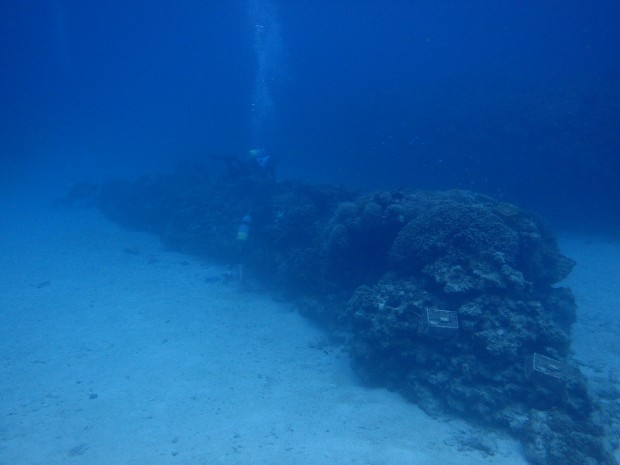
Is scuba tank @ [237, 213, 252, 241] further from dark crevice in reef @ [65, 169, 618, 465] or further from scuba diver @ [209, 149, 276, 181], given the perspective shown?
scuba diver @ [209, 149, 276, 181]

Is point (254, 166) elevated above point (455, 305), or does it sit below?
above

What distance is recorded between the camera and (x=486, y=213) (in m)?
8.98

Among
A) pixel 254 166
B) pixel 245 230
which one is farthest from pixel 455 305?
pixel 254 166

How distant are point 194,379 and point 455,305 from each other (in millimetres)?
6563

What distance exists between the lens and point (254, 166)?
21750 millimetres

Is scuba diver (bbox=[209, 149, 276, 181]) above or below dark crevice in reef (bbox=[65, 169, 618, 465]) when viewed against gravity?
above

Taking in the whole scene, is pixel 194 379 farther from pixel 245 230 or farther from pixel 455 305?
pixel 245 230

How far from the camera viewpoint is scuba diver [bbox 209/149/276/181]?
819 inches

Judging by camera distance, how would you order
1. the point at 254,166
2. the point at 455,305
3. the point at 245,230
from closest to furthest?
the point at 455,305, the point at 245,230, the point at 254,166

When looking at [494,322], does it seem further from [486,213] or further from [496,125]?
[496,125]

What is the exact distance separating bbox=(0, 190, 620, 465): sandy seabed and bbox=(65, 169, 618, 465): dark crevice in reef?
2.06 ft

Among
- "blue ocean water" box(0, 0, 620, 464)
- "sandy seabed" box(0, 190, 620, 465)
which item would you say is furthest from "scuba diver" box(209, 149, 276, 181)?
"sandy seabed" box(0, 190, 620, 465)

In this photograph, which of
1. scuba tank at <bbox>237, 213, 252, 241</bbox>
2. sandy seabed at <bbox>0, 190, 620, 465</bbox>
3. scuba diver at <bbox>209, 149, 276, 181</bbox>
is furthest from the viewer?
scuba diver at <bbox>209, 149, 276, 181</bbox>

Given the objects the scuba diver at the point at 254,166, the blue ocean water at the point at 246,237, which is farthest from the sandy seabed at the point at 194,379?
the scuba diver at the point at 254,166
